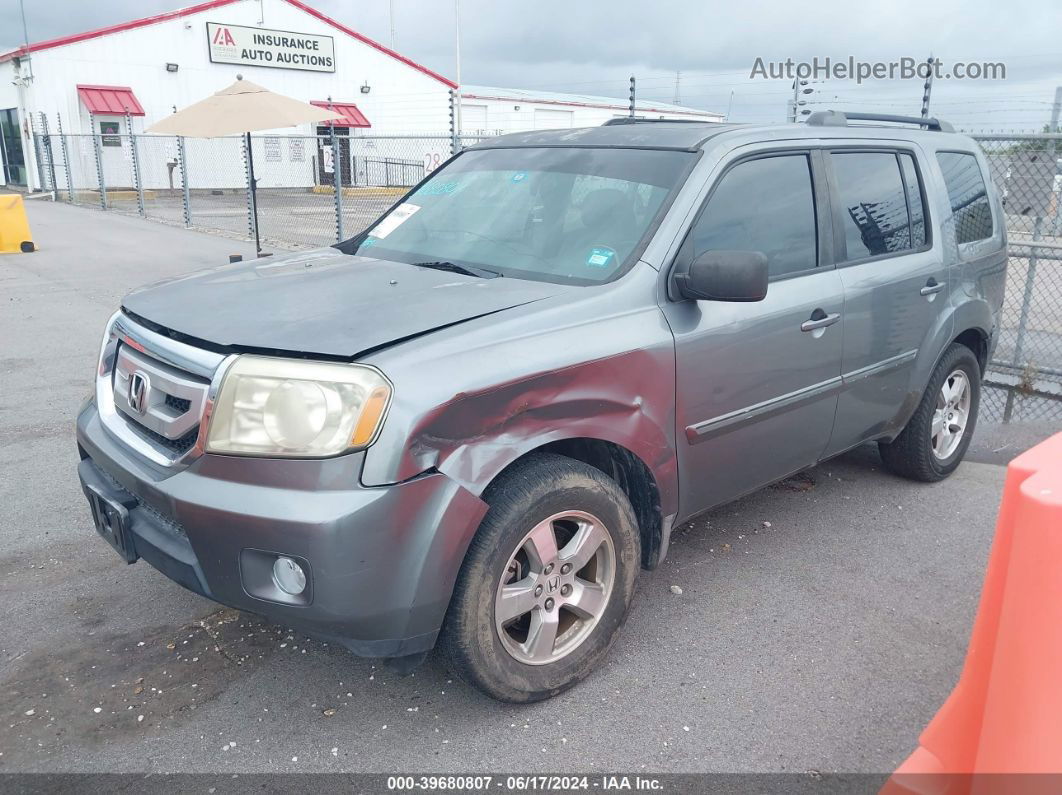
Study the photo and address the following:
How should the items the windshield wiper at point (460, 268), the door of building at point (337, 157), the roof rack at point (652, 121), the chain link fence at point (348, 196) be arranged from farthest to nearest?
the door of building at point (337, 157), the chain link fence at point (348, 196), the roof rack at point (652, 121), the windshield wiper at point (460, 268)

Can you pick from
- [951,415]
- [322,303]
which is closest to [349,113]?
[951,415]

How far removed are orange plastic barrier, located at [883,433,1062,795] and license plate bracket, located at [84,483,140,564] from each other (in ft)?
7.63

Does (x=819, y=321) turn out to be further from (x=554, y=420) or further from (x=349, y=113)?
(x=349, y=113)

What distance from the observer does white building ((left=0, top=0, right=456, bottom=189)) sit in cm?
2839

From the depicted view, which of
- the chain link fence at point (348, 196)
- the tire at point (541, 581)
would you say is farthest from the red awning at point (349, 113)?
the tire at point (541, 581)

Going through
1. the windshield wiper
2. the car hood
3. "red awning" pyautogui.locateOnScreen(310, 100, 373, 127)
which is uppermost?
"red awning" pyautogui.locateOnScreen(310, 100, 373, 127)

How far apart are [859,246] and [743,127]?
2.69ft

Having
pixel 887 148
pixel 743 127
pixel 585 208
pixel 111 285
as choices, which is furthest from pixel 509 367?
pixel 111 285

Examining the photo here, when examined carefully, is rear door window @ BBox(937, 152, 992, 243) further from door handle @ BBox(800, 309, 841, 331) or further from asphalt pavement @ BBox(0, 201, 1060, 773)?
asphalt pavement @ BBox(0, 201, 1060, 773)

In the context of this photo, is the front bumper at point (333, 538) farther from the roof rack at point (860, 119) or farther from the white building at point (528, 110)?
the white building at point (528, 110)

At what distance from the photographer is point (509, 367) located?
105 inches

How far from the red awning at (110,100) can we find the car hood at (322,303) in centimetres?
2878

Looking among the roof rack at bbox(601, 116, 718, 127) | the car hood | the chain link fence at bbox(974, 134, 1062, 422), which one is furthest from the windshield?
the chain link fence at bbox(974, 134, 1062, 422)

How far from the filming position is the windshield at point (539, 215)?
10.9 feet
